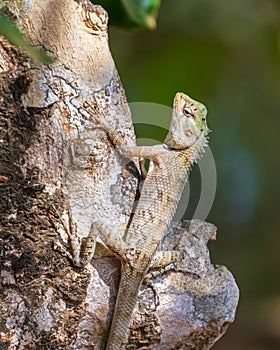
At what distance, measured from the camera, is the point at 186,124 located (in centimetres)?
195

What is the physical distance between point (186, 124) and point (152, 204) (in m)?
0.41

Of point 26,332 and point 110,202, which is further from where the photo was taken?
point 110,202

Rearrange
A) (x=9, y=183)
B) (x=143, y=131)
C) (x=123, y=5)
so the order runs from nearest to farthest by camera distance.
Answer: (x=9, y=183)
(x=123, y=5)
(x=143, y=131)

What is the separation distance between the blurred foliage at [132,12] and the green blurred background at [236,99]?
2.77 ft

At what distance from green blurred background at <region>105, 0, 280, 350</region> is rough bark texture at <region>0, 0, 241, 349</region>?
149 cm

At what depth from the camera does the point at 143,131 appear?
2846 mm

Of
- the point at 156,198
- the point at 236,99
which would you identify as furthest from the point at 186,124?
the point at 236,99

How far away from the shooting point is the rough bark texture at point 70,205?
1297mm

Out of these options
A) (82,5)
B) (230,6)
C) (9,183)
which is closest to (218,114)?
(230,6)

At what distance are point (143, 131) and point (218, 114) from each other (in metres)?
0.89

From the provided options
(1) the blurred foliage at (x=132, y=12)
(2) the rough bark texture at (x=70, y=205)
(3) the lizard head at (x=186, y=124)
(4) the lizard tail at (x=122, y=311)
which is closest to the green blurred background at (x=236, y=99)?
(1) the blurred foliage at (x=132, y=12)

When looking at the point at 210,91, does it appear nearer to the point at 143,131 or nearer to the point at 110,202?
the point at 143,131

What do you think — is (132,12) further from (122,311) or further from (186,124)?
(122,311)

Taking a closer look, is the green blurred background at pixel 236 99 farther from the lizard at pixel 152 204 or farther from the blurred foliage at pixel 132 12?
the lizard at pixel 152 204
